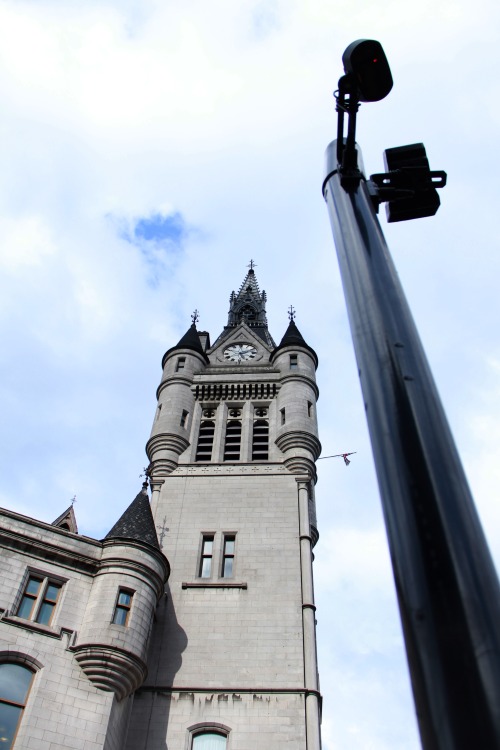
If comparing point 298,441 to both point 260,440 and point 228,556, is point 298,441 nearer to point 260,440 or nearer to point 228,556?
point 260,440

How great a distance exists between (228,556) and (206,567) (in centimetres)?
97

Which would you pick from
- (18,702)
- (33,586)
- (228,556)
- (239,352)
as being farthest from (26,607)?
(239,352)

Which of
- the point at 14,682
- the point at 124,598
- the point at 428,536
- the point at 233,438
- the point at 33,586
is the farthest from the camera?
the point at 233,438

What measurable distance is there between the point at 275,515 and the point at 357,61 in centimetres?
2414

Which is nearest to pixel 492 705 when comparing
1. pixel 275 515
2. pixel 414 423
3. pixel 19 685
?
pixel 414 423

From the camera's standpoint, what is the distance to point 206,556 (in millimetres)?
26734

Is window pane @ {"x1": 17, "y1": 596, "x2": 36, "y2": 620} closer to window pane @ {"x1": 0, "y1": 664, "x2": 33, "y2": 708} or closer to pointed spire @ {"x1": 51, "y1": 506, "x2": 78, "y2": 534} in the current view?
window pane @ {"x1": 0, "y1": 664, "x2": 33, "y2": 708}

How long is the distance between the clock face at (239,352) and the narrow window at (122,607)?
20192 millimetres

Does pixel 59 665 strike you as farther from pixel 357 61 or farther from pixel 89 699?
pixel 357 61

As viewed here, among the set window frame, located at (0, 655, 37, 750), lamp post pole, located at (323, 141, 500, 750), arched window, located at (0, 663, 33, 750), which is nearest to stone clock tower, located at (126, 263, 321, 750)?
window frame, located at (0, 655, 37, 750)

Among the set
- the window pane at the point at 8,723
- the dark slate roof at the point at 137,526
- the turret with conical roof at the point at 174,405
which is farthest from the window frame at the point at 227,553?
the window pane at the point at 8,723

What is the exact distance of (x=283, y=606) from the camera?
24328mm

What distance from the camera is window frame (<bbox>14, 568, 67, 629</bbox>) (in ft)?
63.9

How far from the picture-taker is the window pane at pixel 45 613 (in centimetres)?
A: 1966
